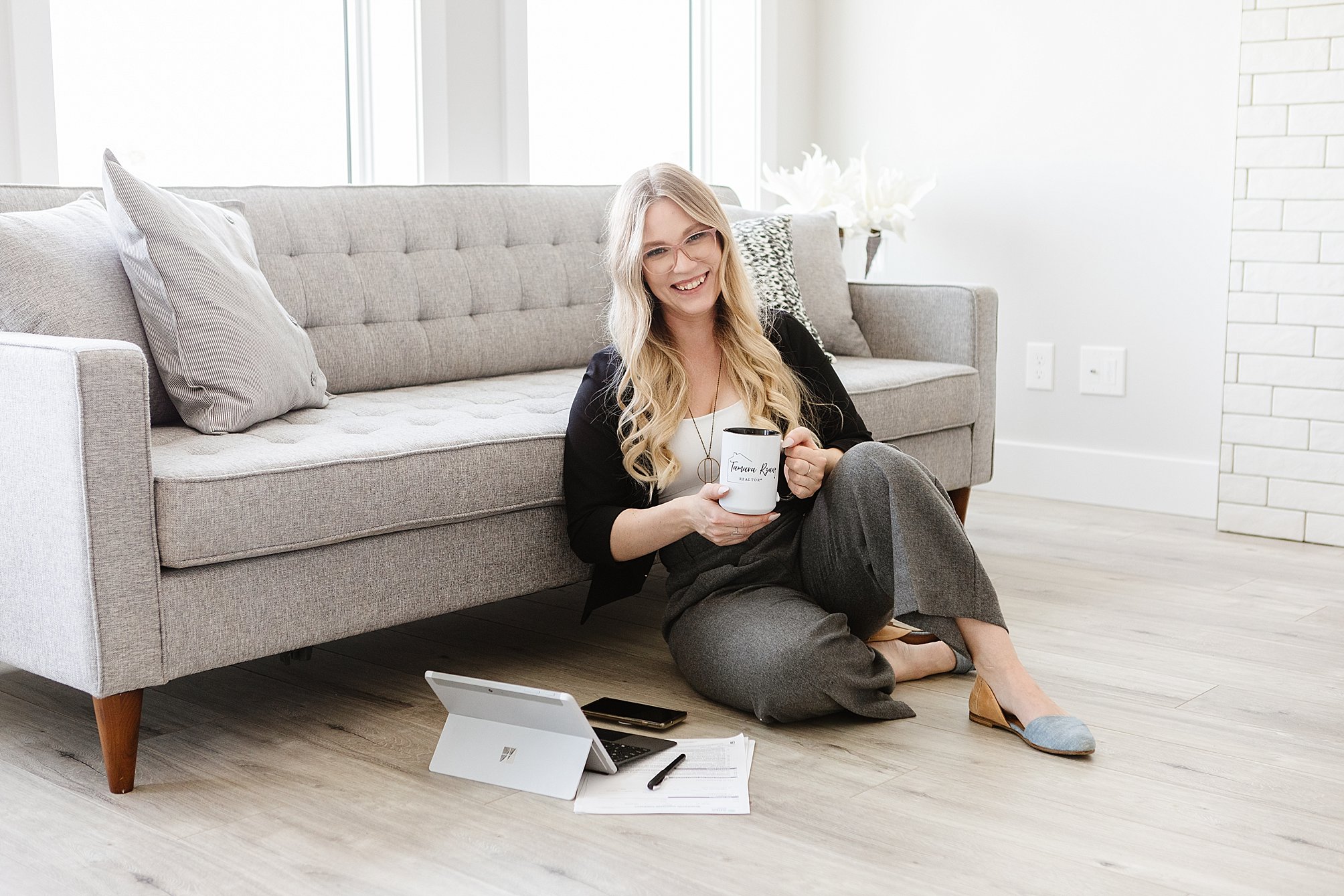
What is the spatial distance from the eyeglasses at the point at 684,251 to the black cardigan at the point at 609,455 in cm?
17

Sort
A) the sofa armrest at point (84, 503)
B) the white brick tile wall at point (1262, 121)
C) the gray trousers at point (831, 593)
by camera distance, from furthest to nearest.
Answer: the white brick tile wall at point (1262, 121) → the gray trousers at point (831, 593) → the sofa armrest at point (84, 503)

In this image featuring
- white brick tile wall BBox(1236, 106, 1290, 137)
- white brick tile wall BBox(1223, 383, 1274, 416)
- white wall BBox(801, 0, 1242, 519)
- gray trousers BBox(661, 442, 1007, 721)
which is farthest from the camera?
white wall BBox(801, 0, 1242, 519)

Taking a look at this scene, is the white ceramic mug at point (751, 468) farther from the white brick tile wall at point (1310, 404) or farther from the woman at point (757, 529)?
the white brick tile wall at point (1310, 404)

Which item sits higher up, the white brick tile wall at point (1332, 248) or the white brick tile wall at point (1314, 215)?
the white brick tile wall at point (1314, 215)

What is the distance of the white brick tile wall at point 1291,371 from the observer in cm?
326

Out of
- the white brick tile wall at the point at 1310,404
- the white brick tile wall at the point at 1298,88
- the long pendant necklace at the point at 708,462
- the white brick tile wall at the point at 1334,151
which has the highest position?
the white brick tile wall at the point at 1298,88

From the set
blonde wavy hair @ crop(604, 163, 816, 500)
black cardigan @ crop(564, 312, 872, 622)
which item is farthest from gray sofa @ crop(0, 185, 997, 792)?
blonde wavy hair @ crop(604, 163, 816, 500)

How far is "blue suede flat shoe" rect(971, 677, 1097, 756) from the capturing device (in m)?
1.88

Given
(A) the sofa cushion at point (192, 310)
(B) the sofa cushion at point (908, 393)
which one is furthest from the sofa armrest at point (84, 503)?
(B) the sofa cushion at point (908, 393)

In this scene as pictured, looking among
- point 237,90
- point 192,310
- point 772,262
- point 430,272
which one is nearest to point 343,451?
point 192,310

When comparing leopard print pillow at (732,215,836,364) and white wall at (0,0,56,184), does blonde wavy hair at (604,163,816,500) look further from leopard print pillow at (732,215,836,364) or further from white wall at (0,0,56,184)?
white wall at (0,0,56,184)

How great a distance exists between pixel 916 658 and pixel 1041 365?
191 centimetres

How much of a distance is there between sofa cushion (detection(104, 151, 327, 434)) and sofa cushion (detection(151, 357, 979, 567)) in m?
0.05

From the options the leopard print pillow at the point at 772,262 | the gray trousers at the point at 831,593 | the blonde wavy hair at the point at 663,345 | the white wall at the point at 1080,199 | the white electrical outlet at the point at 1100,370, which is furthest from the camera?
the white electrical outlet at the point at 1100,370
